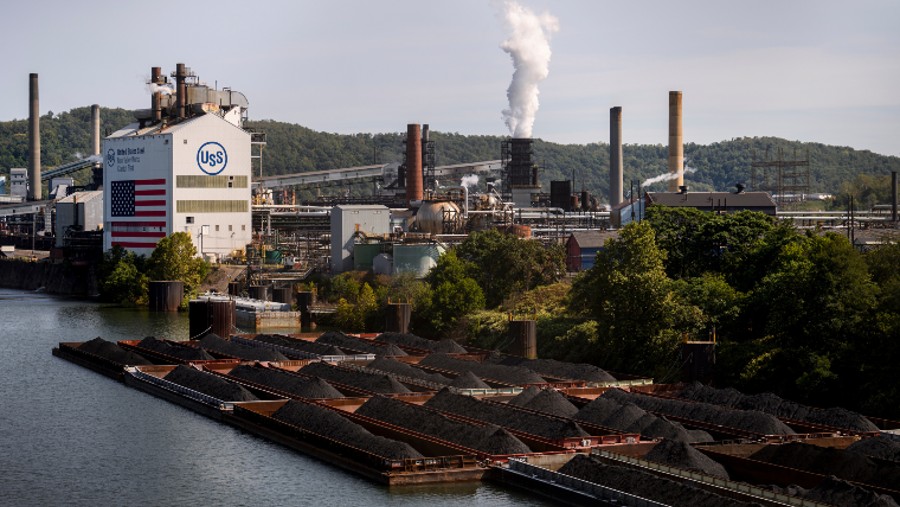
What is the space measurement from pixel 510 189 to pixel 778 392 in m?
81.9

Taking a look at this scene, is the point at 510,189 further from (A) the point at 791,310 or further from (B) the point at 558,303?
(A) the point at 791,310

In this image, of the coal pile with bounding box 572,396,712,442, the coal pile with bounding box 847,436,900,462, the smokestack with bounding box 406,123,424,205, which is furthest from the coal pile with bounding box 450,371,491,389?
the smokestack with bounding box 406,123,424,205

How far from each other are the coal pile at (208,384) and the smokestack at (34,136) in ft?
339

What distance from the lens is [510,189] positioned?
123812mm

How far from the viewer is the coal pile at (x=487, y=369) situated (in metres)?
46.2

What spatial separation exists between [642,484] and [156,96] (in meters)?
81.4

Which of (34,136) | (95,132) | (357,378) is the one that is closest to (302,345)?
(357,378)

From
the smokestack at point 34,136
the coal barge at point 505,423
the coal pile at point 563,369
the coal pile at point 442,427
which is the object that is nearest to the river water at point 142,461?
the coal barge at point 505,423

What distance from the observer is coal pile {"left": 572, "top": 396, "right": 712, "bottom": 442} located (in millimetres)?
35312

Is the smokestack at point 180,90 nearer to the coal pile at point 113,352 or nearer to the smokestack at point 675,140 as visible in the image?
the smokestack at point 675,140

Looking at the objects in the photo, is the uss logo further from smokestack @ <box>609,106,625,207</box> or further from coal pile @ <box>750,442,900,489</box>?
coal pile @ <box>750,442,900,489</box>

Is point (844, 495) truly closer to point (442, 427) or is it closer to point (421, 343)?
point (442, 427)

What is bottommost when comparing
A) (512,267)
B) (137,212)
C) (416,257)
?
(512,267)

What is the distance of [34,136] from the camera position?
492 feet
